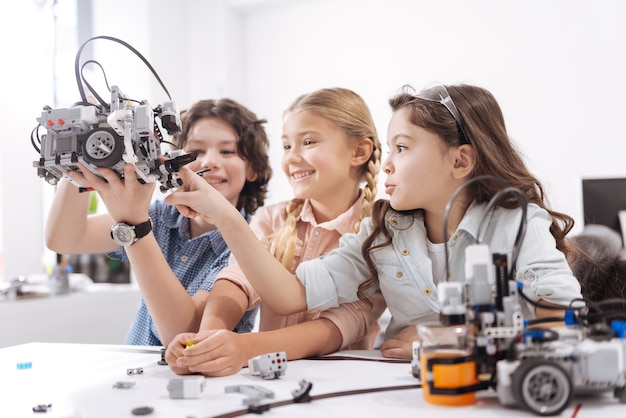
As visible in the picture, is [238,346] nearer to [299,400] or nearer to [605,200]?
[299,400]

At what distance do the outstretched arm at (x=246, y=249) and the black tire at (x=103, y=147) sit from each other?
0.19 meters

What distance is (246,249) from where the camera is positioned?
3.94 ft

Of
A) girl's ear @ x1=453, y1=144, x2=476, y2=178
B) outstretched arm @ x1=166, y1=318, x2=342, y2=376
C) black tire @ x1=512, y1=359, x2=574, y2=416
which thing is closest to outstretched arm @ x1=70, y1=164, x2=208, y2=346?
outstretched arm @ x1=166, y1=318, x2=342, y2=376

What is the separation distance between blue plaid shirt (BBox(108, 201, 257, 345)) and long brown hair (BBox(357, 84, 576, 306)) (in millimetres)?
459

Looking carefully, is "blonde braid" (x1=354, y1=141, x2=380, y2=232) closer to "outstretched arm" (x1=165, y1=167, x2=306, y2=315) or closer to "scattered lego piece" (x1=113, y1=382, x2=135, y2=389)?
"outstretched arm" (x1=165, y1=167, x2=306, y2=315)

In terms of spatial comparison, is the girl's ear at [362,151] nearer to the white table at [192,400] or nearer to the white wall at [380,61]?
the white table at [192,400]

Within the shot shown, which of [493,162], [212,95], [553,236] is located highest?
[212,95]

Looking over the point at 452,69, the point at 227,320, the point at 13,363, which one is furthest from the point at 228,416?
the point at 452,69

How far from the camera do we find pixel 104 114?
40.1 inches

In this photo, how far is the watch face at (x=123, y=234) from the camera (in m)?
1.17

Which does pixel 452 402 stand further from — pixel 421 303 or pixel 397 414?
pixel 421 303

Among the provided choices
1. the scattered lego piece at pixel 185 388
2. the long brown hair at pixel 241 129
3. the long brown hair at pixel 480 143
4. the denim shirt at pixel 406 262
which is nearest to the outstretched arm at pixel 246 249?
the denim shirt at pixel 406 262

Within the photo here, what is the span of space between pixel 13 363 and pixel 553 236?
3.47ft

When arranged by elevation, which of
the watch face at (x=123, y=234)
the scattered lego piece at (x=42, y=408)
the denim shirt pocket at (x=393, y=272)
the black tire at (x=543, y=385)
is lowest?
the scattered lego piece at (x=42, y=408)
